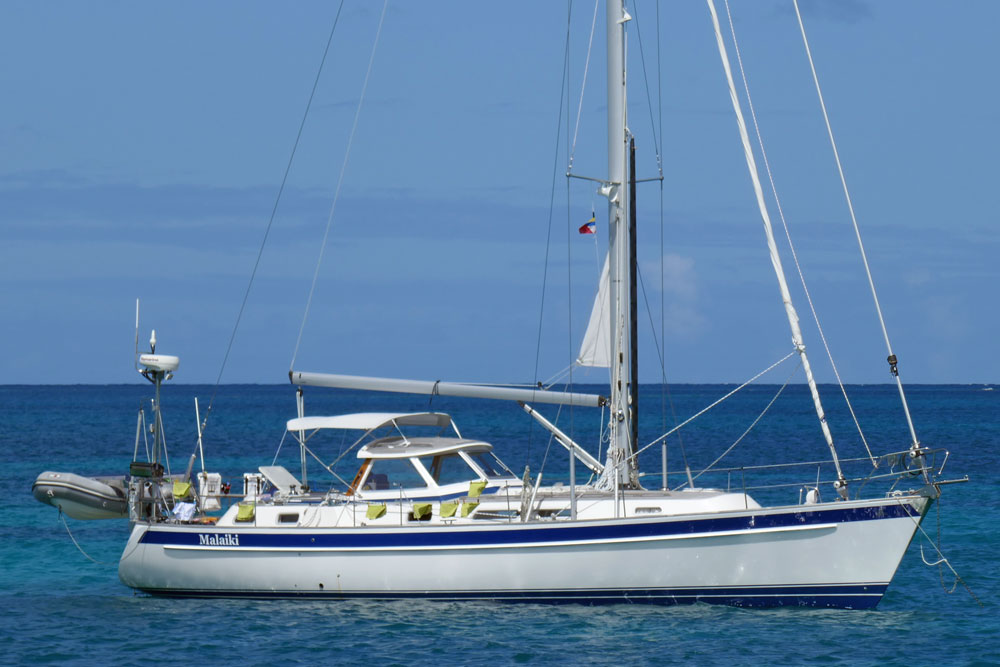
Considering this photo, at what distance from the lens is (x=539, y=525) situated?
2002 cm

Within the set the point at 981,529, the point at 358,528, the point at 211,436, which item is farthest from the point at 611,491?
the point at 211,436

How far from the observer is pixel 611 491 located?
70.8 feet

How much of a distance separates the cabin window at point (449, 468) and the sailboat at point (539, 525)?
0.11 feet

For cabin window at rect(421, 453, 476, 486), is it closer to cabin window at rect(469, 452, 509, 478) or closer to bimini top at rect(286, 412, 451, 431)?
cabin window at rect(469, 452, 509, 478)

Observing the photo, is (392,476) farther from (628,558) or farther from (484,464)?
(628,558)

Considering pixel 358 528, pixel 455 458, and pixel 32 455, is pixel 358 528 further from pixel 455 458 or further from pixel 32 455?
pixel 32 455

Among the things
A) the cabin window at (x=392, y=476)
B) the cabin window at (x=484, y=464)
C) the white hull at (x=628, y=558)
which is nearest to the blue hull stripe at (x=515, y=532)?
the white hull at (x=628, y=558)

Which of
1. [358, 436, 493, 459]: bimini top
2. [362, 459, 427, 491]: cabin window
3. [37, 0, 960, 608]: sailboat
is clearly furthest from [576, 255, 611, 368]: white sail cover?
[362, 459, 427, 491]: cabin window

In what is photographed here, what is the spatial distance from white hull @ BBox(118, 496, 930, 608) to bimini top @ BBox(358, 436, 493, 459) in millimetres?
2151

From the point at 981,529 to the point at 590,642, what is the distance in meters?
16.2

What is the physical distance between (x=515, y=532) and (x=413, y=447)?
11.4 feet

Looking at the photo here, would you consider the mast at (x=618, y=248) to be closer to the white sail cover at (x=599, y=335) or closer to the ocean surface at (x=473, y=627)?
the white sail cover at (x=599, y=335)

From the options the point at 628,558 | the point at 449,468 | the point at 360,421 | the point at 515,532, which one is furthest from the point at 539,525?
the point at 360,421

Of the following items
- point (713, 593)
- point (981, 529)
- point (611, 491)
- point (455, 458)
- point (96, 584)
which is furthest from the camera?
point (981, 529)
